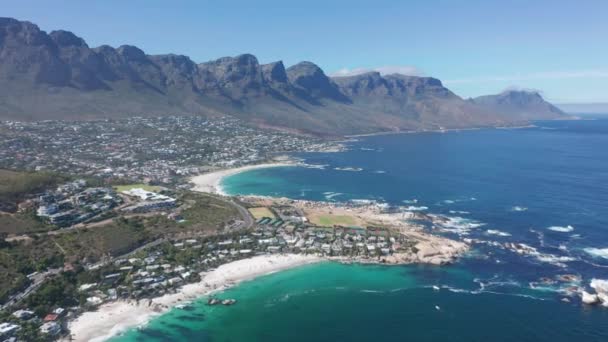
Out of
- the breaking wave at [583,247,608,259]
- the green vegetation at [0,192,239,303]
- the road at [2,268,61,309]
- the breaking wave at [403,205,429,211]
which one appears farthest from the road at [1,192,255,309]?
the breaking wave at [583,247,608,259]

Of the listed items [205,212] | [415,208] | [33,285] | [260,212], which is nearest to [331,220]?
[260,212]

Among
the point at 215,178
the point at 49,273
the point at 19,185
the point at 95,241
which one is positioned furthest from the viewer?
the point at 215,178

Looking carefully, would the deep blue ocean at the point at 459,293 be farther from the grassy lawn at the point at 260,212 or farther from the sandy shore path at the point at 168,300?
the grassy lawn at the point at 260,212

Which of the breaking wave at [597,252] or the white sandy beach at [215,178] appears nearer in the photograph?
the breaking wave at [597,252]

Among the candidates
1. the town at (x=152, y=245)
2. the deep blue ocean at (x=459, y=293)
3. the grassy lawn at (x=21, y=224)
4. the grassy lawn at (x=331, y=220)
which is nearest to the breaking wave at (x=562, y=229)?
the deep blue ocean at (x=459, y=293)

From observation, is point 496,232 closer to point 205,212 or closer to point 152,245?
point 205,212

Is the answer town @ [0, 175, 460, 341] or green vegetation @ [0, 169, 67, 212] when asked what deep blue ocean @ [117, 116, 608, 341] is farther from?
green vegetation @ [0, 169, 67, 212]
